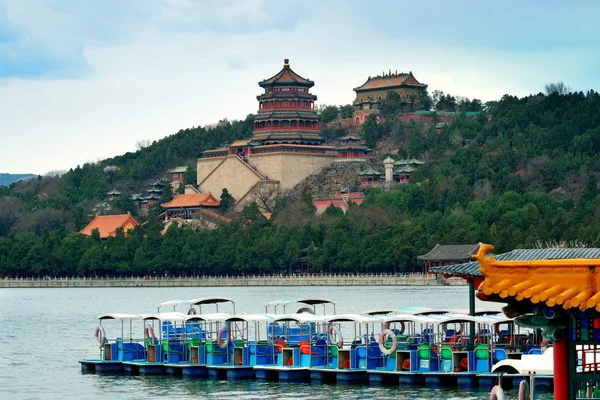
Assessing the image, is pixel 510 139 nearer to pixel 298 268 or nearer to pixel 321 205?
pixel 321 205

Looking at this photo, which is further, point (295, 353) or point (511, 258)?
point (295, 353)

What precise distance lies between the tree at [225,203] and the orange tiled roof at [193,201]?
1.07 m

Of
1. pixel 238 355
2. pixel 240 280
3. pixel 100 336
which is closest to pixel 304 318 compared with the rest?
pixel 238 355

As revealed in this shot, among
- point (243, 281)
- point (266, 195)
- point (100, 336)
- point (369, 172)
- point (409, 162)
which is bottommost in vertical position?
point (100, 336)

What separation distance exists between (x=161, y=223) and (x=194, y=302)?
12174 cm

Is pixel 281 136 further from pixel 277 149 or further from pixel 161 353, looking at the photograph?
pixel 161 353

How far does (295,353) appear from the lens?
46.6 meters

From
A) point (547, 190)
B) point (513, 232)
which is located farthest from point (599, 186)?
point (513, 232)

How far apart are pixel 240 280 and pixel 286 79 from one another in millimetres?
43777

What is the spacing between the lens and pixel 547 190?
165625mm

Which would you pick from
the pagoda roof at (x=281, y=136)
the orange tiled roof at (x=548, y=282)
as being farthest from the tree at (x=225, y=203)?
the orange tiled roof at (x=548, y=282)

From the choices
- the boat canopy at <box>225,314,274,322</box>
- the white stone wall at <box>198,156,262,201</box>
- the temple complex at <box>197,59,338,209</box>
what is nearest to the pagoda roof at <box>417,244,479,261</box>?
the temple complex at <box>197,59,338,209</box>

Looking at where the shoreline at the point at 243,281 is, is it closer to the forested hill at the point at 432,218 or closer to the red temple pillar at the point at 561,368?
the forested hill at the point at 432,218

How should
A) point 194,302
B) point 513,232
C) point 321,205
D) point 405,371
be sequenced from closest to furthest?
point 405,371, point 194,302, point 513,232, point 321,205
